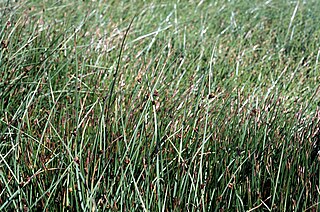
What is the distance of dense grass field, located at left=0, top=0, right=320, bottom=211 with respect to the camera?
173 cm

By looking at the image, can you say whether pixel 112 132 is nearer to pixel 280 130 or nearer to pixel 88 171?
pixel 88 171

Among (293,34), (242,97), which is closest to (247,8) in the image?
(293,34)

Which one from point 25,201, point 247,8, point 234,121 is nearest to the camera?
→ point 25,201

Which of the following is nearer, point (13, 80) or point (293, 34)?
point (13, 80)

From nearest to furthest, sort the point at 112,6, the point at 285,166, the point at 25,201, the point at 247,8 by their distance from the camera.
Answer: the point at 25,201
the point at 285,166
the point at 112,6
the point at 247,8

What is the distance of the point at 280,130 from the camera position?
7.00ft

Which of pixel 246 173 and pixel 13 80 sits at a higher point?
pixel 13 80

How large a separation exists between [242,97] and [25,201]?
1240mm

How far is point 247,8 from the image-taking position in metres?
4.19

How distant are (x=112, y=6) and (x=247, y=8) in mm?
1021

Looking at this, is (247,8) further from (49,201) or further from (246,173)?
(49,201)

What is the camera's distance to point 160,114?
87.7 inches

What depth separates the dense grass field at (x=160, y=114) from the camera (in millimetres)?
1734

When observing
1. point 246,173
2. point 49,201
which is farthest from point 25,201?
point 246,173
